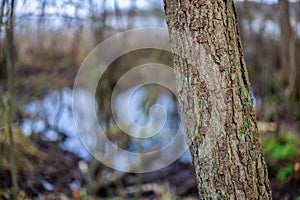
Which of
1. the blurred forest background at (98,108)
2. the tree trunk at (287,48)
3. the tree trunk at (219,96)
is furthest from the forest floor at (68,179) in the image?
the tree trunk at (219,96)

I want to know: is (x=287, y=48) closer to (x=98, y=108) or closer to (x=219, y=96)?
(x=98, y=108)

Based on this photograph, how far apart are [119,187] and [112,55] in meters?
1.76

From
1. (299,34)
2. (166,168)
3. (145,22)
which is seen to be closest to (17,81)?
(145,22)

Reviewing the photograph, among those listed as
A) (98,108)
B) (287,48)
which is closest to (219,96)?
(98,108)

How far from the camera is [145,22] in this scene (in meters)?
6.67

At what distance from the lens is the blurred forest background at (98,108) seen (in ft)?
15.0

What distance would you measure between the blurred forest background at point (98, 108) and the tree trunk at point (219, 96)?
69.5 inches

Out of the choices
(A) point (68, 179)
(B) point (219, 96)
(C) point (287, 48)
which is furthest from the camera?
(C) point (287, 48)

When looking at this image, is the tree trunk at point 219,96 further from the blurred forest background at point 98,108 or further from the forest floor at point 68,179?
the forest floor at point 68,179

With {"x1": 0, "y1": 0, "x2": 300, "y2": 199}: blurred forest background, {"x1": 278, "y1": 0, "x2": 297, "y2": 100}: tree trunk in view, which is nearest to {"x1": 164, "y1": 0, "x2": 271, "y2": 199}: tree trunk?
{"x1": 0, "y1": 0, "x2": 300, "y2": 199}: blurred forest background

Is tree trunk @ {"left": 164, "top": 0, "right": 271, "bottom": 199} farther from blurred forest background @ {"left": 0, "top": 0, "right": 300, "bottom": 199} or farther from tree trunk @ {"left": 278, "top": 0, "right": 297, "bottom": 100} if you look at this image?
tree trunk @ {"left": 278, "top": 0, "right": 297, "bottom": 100}

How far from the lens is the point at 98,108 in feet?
18.6

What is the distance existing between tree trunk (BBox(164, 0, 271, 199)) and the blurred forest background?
5.80 feet

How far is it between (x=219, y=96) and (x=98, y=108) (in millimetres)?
3719
